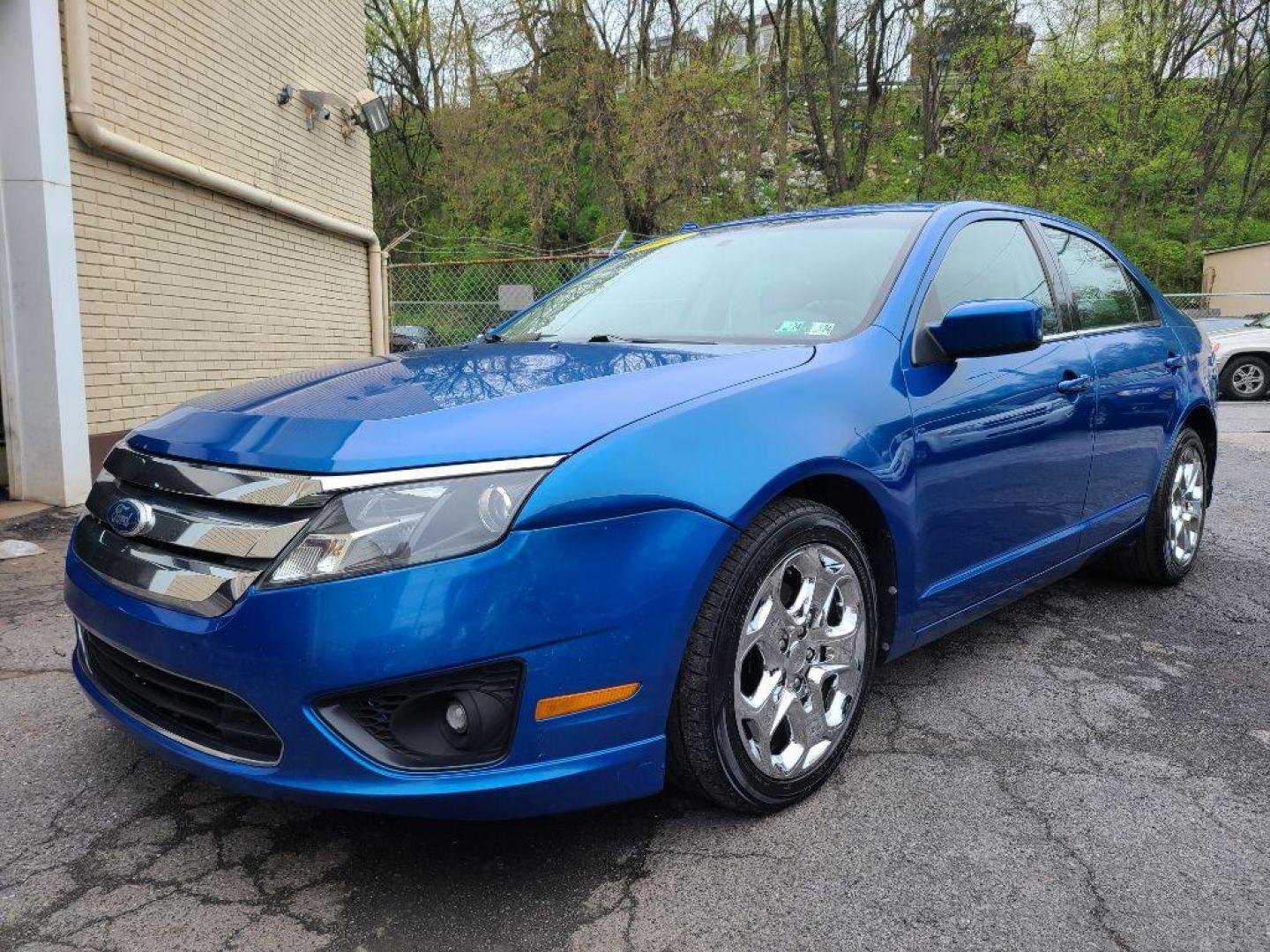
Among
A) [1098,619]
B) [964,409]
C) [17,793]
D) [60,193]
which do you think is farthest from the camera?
[60,193]

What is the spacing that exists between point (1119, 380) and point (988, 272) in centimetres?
79

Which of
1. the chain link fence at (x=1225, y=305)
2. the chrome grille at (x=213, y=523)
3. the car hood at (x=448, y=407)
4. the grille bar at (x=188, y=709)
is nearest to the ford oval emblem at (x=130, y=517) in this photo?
the chrome grille at (x=213, y=523)

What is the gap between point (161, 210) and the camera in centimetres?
617

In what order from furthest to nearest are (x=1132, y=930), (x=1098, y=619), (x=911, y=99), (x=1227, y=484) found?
1. (x=911, y=99)
2. (x=1227, y=484)
3. (x=1098, y=619)
4. (x=1132, y=930)

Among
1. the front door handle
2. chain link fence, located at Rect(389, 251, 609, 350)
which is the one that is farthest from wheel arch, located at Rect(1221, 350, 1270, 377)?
the front door handle

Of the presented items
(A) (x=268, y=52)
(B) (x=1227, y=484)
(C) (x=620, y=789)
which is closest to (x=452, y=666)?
(C) (x=620, y=789)

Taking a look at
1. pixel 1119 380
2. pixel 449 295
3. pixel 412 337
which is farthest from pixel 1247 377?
pixel 1119 380

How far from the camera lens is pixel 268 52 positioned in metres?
7.67

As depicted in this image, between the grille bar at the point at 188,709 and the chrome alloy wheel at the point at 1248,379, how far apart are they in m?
15.3

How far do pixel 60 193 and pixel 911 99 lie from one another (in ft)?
78.0

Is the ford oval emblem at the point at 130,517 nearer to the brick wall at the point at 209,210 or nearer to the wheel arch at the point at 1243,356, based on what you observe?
the brick wall at the point at 209,210

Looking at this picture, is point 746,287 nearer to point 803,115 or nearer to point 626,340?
point 626,340

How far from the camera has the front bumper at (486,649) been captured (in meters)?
1.55

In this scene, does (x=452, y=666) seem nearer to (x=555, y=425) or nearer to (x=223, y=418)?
(x=555, y=425)
